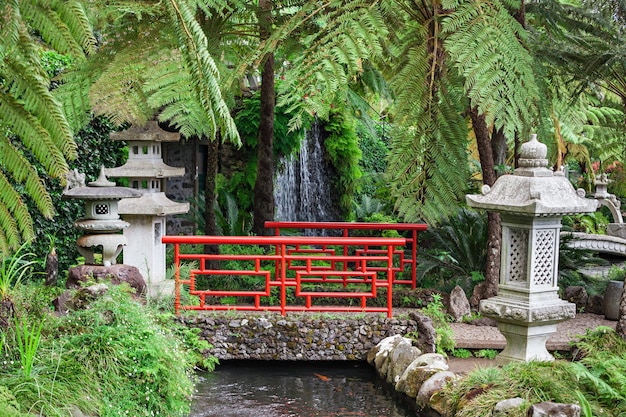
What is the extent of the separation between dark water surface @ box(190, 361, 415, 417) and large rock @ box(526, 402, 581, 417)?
5.13ft

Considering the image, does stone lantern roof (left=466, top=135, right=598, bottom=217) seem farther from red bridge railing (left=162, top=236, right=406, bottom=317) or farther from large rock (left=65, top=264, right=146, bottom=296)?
large rock (left=65, top=264, right=146, bottom=296)

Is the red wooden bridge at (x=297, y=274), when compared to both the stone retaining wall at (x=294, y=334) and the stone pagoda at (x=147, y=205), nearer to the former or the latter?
the stone retaining wall at (x=294, y=334)

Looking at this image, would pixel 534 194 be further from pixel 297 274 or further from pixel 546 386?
pixel 297 274

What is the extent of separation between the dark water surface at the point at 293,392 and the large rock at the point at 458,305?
51.9 inches

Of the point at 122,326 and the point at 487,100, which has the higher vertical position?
the point at 487,100

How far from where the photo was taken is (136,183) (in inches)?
348

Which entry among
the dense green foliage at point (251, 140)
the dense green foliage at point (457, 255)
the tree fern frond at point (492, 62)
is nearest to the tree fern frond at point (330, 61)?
the tree fern frond at point (492, 62)

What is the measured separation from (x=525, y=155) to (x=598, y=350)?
6.03 ft

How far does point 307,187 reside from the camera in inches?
541

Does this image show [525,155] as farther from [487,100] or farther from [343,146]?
[343,146]

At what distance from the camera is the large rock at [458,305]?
8.41 meters

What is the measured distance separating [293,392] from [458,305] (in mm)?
2443

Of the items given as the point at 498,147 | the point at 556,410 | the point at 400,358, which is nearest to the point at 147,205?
the point at 400,358

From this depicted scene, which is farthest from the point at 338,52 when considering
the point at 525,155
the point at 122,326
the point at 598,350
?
the point at 598,350
